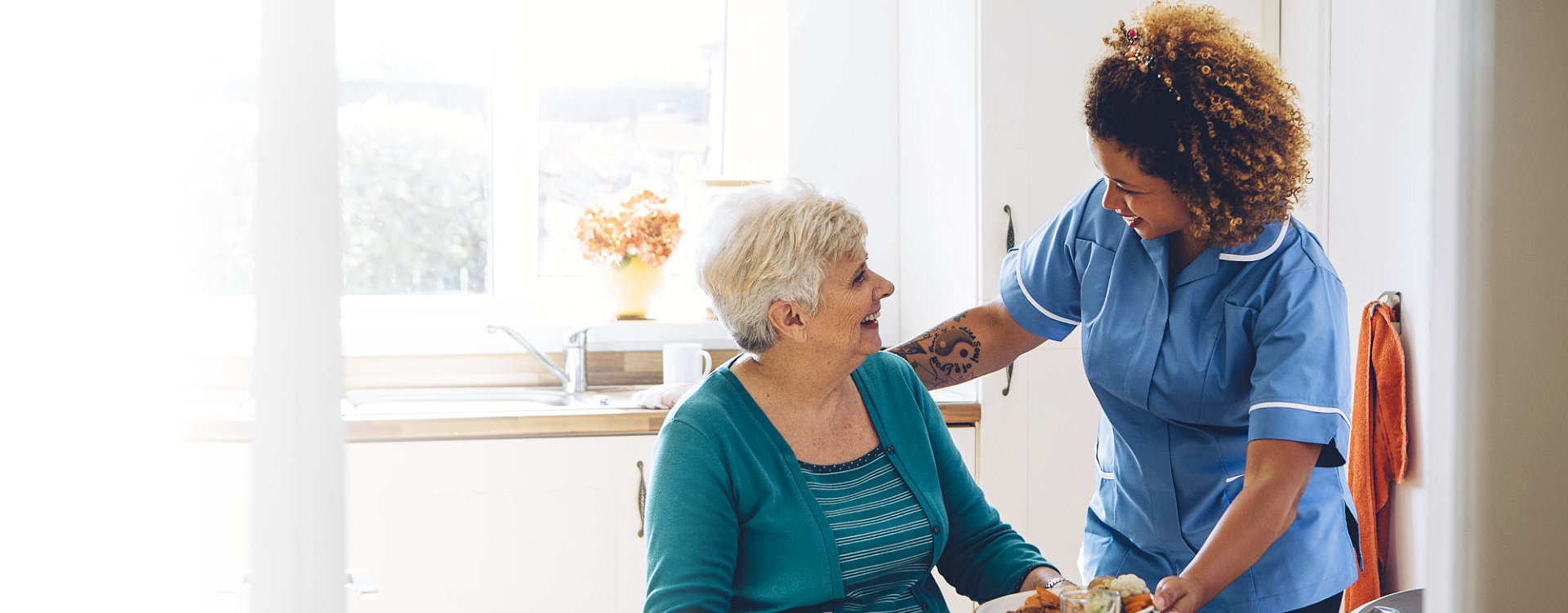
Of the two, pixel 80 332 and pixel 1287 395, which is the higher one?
pixel 80 332

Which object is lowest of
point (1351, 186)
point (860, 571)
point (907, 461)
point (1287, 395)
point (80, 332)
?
point (860, 571)

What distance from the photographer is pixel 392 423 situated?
7.26ft

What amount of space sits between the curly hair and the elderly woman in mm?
372

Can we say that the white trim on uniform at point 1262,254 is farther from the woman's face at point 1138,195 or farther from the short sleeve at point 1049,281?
the short sleeve at point 1049,281

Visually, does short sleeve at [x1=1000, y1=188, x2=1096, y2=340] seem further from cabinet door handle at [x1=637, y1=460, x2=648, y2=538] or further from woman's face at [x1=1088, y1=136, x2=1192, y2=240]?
cabinet door handle at [x1=637, y1=460, x2=648, y2=538]

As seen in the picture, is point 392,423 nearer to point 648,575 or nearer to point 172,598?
point 648,575

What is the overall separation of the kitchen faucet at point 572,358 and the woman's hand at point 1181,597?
180cm

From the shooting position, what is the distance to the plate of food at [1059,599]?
45.9 inches

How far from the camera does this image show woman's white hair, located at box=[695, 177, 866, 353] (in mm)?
1383

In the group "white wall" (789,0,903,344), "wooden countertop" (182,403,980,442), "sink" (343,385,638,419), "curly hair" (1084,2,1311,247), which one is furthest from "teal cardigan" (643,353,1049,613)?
"white wall" (789,0,903,344)

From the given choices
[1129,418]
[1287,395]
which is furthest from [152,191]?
[1129,418]

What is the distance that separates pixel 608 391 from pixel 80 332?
265cm

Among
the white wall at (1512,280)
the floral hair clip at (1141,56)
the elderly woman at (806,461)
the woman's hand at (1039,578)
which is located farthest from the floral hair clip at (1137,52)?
the white wall at (1512,280)

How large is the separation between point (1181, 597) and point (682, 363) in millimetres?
1643
